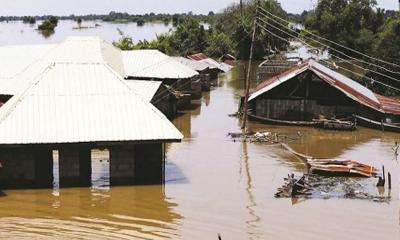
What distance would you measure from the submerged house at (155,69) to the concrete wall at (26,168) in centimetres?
1557

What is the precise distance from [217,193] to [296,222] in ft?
11.6

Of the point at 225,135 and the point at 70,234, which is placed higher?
the point at 225,135

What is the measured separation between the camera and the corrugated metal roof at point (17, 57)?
31.7 metres

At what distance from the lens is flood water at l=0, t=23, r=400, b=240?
16.3 metres

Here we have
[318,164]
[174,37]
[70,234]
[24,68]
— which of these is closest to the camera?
[70,234]

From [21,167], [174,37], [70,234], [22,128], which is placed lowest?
[70,234]

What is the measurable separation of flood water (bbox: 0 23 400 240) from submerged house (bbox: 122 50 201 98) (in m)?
11.1

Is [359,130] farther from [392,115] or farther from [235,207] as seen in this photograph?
[235,207]

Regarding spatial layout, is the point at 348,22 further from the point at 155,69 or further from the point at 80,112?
the point at 80,112

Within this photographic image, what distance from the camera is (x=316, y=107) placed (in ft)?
107

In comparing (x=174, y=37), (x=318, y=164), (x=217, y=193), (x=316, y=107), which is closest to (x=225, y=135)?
(x=316, y=107)

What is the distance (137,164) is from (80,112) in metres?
2.57

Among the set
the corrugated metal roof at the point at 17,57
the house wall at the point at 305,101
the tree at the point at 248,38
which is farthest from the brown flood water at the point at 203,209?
the tree at the point at 248,38

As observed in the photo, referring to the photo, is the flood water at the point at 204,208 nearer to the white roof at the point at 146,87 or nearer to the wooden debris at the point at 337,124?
the white roof at the point at 146,87
